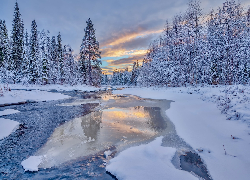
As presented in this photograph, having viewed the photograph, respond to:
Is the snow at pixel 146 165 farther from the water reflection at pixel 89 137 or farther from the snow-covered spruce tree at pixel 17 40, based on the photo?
the snow-covered spruce tree at pixel 17 40

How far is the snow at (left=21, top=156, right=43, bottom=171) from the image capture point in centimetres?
313

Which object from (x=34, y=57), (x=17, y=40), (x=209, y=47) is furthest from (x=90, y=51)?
(x=209, y=47)

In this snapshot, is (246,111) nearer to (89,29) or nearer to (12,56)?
(89,29)

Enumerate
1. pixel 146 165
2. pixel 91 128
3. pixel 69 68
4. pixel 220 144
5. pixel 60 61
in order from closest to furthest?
1. pixel 146 165
2. pixel 220 144
3. pixel 91 128
4. pixel 60 61
5. pixel 69 68

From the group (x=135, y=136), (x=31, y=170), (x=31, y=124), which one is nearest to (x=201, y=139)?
(x=135, y=136)

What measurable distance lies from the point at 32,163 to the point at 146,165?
9.17 feet

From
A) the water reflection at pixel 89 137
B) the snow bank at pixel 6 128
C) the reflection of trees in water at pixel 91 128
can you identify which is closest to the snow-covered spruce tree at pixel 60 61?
the snow bank at pixel 6 128

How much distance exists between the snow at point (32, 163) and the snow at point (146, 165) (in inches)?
68.7

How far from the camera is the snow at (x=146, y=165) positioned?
2.71 metres

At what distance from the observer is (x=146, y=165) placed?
305cm

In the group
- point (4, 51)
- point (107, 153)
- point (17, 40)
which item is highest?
point (17, 40)

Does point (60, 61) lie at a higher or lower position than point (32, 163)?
higher

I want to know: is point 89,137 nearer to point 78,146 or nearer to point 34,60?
point 78,146

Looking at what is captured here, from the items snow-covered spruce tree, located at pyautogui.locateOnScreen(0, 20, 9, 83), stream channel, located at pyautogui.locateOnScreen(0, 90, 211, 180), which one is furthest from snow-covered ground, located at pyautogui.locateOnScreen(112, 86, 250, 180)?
snow-covered spruce tree, located at pyautogui.locateOnScreen(0, 20, 9, 83)
